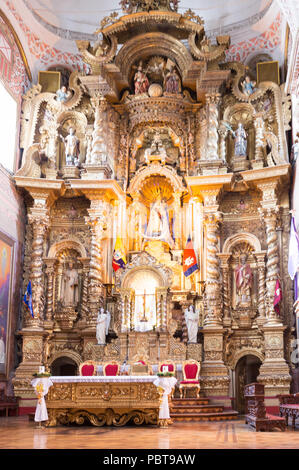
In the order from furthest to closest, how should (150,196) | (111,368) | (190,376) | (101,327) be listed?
1. (150,196)
2. (101,327)
3. (190,376)
4. (111,368)

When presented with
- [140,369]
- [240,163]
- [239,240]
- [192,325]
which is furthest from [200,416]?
[240,163]

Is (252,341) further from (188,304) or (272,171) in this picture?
(272,171)

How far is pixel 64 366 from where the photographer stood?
20.3 meters

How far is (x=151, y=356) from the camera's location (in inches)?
707

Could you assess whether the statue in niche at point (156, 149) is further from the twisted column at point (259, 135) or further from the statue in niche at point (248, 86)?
the statue in niche at point (248, 86)

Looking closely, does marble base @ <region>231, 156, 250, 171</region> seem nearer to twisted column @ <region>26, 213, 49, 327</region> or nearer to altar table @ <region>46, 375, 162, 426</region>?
twisted column @ <region>26, 213, 49, 327</region>

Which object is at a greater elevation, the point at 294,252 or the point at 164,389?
the point at 294,252

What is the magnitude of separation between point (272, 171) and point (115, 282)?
6.26 meters

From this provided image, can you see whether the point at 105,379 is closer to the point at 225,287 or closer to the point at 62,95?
the point at 225,287

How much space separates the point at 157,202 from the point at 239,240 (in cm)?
336

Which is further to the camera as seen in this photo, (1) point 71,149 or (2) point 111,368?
(1) point 71,149

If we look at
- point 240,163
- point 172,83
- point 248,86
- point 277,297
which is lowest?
point 277,297
